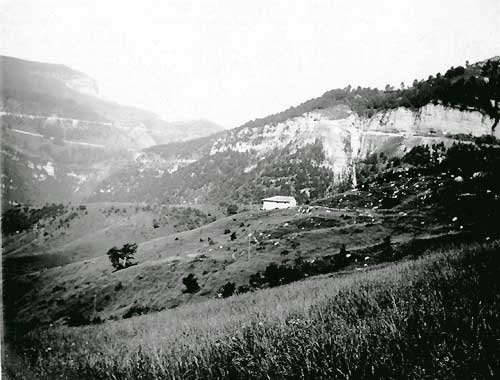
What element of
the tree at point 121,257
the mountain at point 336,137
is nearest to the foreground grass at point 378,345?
the tree at point 121,257

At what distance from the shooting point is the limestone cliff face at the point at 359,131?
115 meters

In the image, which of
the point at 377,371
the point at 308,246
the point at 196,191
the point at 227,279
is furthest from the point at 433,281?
the point at 196,191

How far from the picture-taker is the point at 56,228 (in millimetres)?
106562

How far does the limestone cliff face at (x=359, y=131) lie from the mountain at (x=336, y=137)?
0.30 m

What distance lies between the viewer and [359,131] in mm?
148375

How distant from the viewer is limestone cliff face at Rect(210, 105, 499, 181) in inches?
4537

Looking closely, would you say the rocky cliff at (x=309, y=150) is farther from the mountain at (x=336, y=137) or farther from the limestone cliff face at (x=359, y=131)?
the mountain at (x=336, y=137)

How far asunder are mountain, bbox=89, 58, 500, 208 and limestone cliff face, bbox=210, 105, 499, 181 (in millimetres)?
303

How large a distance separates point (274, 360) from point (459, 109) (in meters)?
130

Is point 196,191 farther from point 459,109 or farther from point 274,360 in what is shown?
point 274,360

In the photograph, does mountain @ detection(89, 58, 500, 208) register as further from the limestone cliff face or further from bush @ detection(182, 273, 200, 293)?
bush @ detection(182, 273, 200, 293)

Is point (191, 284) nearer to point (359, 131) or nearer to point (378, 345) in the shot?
point (378, 345)

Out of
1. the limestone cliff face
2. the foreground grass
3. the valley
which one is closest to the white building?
the valley

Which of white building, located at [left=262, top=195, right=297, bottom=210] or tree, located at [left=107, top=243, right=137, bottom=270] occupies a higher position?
white building, located at [left=262, top=195, right=297, bottom=210]
